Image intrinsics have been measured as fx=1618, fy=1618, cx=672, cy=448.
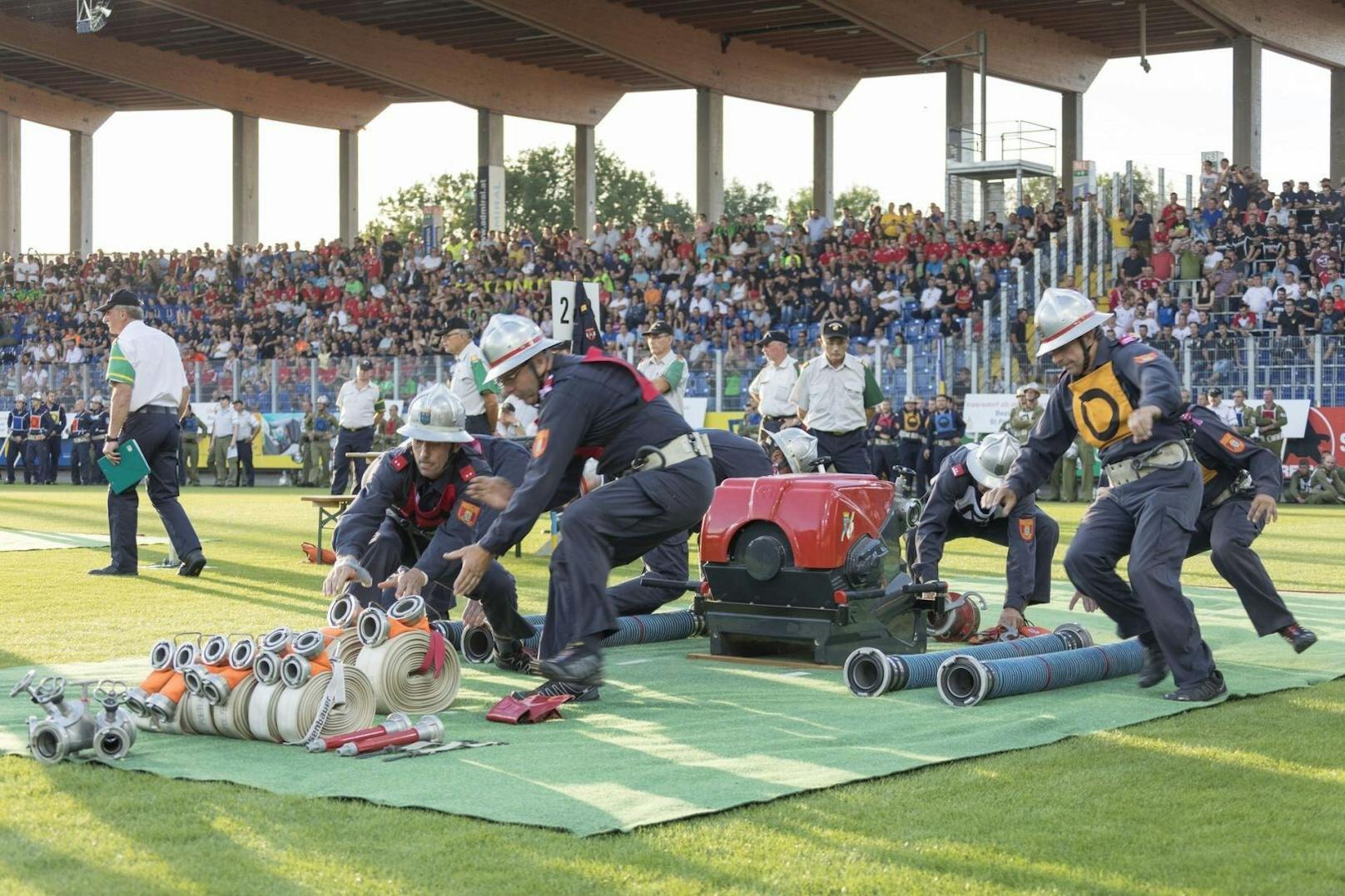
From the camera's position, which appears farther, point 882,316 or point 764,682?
point 882,316

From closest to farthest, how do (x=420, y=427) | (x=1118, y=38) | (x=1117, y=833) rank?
(x=1117, y=833) < (x=420, y=427) < (x=1118, y=38)

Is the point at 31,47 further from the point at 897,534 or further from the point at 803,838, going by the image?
the point at 803,838

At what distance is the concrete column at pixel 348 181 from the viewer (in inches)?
1827

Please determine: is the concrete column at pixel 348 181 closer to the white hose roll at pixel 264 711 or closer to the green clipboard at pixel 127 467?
the green clipboard at pixel 127 467

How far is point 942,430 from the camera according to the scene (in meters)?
27.0

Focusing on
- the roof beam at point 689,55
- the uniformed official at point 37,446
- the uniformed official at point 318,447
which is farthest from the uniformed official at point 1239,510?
the uniformed official at point 37,446

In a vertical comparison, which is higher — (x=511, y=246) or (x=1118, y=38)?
(x=1118, y=38)

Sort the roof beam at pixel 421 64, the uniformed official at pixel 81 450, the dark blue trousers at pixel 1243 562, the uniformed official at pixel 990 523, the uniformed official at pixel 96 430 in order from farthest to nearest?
1. the roof beam at pixel 421 64
2. the uniformed official at pixel 81 450
3. the uniformed official at pixel 96 430
4. the uniformed official at pixel 990 523
5. the dark blue trousers at pixel 1243 562

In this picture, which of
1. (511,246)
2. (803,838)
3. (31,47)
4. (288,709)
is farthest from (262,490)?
(803,838)

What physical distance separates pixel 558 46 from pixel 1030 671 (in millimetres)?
34822

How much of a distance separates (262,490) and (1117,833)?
91.7 ft

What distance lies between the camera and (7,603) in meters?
11.2

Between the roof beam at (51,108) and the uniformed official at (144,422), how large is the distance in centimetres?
3832

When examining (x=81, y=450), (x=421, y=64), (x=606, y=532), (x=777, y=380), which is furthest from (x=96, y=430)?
(x=606, y=532)
